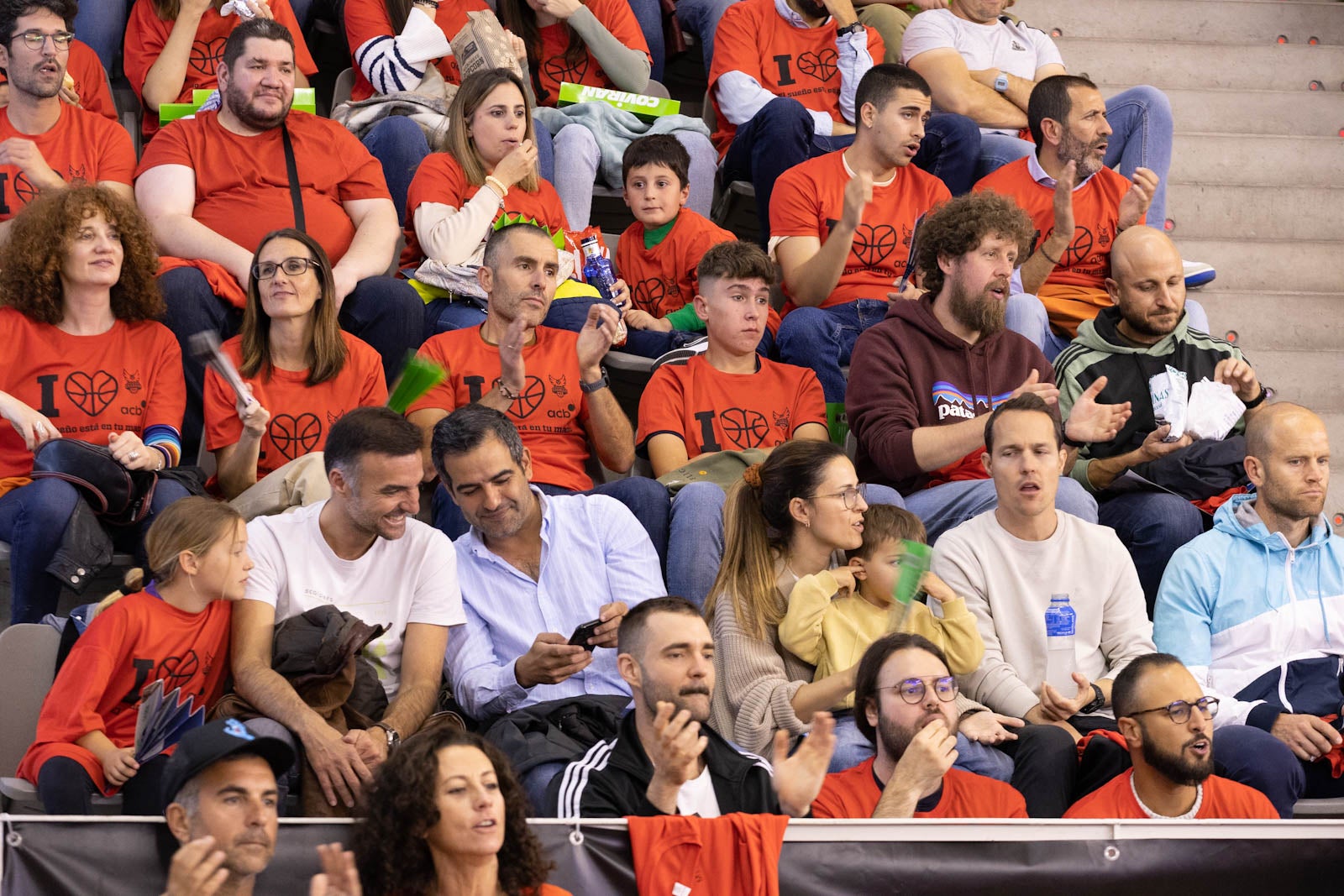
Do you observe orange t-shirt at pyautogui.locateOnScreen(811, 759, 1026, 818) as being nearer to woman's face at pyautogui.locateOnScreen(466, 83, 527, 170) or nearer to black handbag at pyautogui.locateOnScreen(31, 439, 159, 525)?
black handbag at pyautogui.locateOnScreen(31, 439, 159, 525)

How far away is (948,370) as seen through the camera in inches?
159

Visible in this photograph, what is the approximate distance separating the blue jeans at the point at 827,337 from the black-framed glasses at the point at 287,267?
4.43 feet

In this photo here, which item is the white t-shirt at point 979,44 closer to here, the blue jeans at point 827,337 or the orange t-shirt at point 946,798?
the blue jeans at point 827,337

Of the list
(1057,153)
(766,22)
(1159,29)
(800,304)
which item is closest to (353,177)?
(800,304)

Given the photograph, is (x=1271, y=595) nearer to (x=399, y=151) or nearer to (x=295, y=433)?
(x=295, y=433)

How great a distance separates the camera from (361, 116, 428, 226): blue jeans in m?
4.89

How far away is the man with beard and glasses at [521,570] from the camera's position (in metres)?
3.31

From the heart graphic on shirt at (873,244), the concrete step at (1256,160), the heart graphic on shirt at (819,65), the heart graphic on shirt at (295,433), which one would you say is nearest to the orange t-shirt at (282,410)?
the heart graphic on shirt at (295,433)

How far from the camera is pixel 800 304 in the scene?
4.75m

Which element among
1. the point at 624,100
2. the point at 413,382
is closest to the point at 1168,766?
the point at 413,382

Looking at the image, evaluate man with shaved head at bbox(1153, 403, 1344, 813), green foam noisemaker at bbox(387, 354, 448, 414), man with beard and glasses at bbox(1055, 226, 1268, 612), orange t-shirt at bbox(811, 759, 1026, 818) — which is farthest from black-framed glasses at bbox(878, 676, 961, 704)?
green foam noisemaker at bbox(387, 354, 448, 414)

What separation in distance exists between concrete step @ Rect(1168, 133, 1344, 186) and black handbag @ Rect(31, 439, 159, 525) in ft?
12.9

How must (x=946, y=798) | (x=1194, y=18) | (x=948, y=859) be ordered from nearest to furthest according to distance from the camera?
(x=948, y=859) < (x=946, y=798) < (x=1194, y=18)

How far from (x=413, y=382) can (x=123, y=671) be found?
111 centimetres
